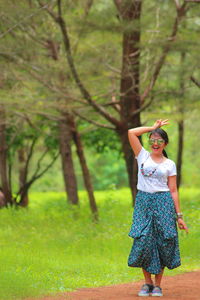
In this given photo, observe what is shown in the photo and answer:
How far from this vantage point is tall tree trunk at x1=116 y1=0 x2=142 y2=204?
47.2ft

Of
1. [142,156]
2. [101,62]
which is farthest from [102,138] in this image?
[142,156]

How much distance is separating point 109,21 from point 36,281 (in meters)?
7.60

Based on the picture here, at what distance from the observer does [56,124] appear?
21.3 meters

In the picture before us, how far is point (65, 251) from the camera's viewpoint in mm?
13008

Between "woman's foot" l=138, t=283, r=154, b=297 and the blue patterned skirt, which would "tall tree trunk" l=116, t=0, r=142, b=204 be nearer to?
the blue patterned skirt

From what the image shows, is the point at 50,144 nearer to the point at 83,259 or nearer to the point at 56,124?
the point at 56,124


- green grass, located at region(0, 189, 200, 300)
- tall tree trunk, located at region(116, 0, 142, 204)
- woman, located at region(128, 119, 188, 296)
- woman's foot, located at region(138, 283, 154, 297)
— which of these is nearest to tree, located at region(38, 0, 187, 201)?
tall tree trunk, located at region(116, 0, 142, 204)

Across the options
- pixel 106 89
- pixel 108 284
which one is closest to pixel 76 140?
pixel 106 89

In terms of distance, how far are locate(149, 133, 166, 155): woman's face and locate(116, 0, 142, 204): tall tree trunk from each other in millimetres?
7100

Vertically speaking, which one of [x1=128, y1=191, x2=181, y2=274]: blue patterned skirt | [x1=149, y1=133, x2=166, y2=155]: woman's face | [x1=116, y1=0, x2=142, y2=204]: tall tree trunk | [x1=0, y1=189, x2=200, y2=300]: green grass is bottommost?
[x1=0, y1=189, x2=200, y2=300]: green grass

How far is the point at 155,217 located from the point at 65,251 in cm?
604

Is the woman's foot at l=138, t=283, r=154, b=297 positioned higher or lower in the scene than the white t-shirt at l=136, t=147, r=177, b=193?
lower

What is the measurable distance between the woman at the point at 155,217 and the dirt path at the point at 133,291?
237 mm

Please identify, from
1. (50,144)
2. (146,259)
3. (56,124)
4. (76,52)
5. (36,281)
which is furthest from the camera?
(50,144)
